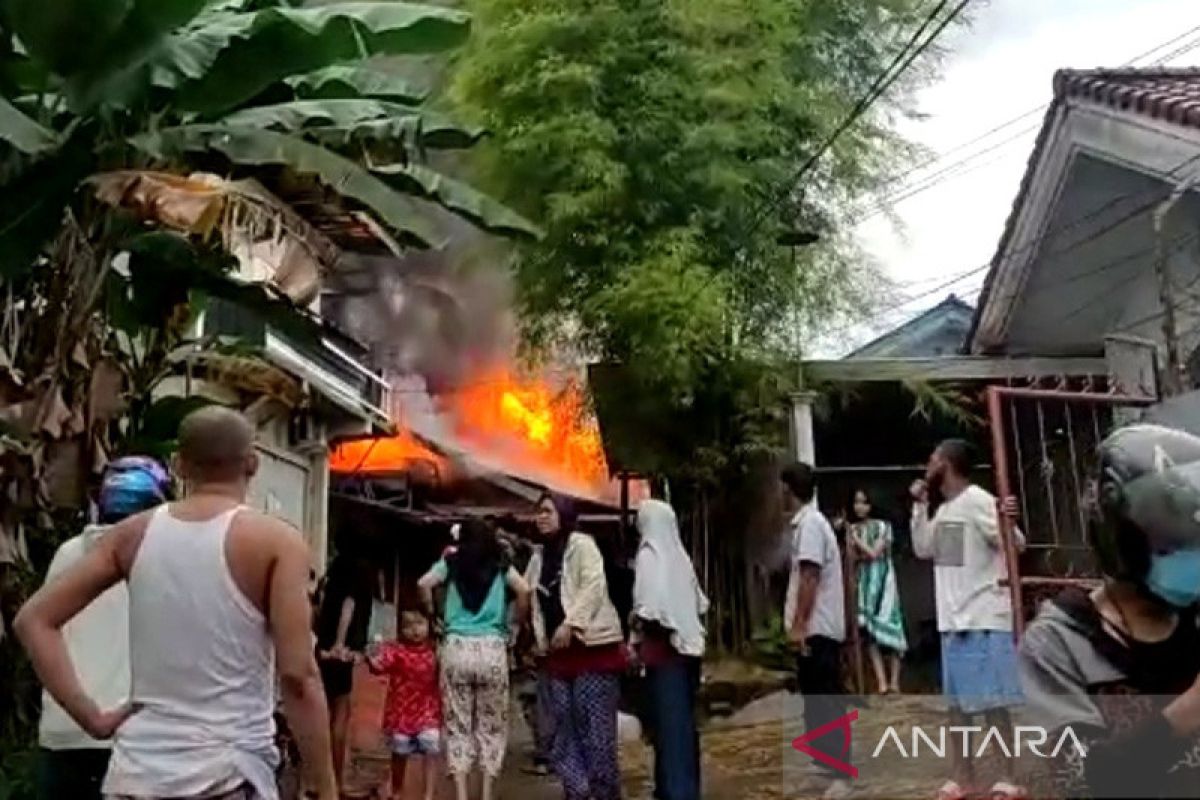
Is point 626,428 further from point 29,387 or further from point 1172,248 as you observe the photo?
point 29,387

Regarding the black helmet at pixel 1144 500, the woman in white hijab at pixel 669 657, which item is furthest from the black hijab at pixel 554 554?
the black helmet at pixel 1144 500

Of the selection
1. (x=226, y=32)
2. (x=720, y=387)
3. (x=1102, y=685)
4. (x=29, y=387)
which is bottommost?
(x=1102, y=685)

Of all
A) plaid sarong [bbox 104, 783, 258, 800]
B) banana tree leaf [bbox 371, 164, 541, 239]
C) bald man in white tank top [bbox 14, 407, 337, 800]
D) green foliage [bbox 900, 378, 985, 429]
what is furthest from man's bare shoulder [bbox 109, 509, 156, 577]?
green foliage [bbox 900, 378, 985, 429]

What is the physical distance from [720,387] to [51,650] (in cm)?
799

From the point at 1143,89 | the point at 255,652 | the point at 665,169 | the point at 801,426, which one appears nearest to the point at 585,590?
the point at 255,652

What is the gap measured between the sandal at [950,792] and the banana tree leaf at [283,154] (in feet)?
11.9

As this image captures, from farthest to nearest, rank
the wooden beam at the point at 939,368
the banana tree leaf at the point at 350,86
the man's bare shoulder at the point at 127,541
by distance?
the wooden beam at the point at 939,368, the banana tree leaf at the point at 350,86, the man's bare shoulder at the point at 127,541

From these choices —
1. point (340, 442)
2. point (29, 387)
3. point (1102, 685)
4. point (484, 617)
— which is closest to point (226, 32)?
point (29, 387)

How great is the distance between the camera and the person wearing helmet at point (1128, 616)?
2.23 metres

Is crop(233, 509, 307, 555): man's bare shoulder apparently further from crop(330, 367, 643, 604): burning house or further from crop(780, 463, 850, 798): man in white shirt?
crop(330, 367, 643, 604): burning house

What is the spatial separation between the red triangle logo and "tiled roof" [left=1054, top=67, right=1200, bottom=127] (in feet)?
13.0

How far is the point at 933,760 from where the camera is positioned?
5.17 meters

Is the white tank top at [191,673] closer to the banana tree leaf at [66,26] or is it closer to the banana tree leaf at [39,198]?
the banana tree leaf at [66,26]

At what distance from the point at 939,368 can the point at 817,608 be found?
4.93m
